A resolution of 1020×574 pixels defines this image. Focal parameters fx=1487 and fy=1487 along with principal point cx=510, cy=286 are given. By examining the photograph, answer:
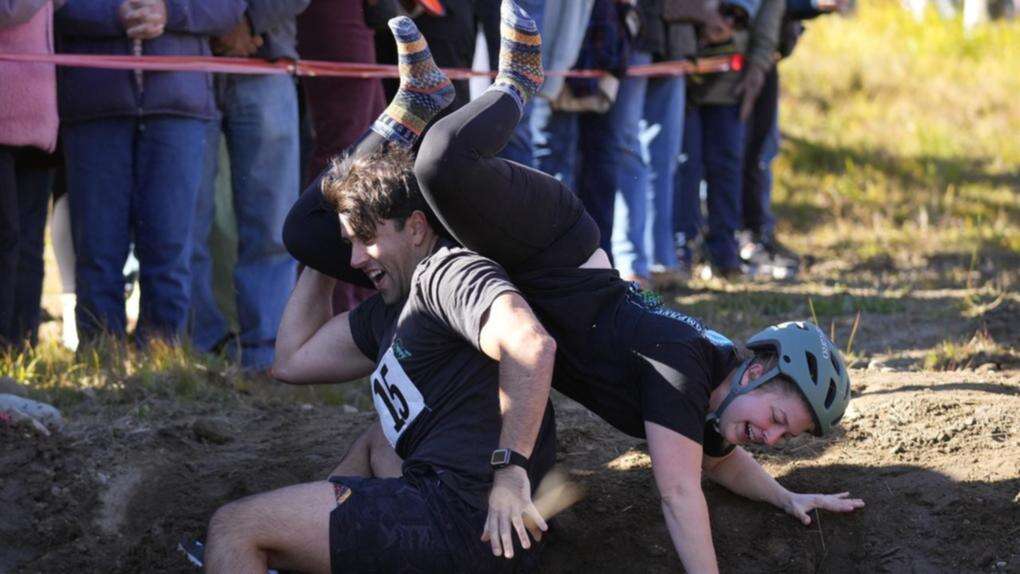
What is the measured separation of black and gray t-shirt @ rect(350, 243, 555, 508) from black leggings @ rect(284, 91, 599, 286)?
0.46ft

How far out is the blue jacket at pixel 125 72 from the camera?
6473 millimetres

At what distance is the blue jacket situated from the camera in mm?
6473

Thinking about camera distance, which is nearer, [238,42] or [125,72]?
[125,72]

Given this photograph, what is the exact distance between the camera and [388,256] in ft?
Answer: 16.1

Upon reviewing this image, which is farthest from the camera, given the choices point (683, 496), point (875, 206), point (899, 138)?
point (899, 138)

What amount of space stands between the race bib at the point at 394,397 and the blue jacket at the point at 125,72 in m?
2.32

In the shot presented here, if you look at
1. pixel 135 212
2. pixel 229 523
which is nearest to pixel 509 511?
pixel 229 523

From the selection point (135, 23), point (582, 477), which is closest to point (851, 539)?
point (582, 477)

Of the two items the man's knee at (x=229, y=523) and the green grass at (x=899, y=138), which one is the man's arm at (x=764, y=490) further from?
the green grass at (x=899, y=138)

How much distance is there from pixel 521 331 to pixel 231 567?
1101mm

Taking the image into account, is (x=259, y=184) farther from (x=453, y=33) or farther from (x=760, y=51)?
(x=760, y=51)

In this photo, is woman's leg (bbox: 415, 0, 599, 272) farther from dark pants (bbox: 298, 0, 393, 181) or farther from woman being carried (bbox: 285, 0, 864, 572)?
dark pants (bbox: 298, 0, 393, 181)

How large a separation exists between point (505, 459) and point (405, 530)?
0.46 metres

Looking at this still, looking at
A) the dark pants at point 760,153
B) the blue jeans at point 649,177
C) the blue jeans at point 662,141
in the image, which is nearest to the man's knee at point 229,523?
the blue jeans at point 649,177
